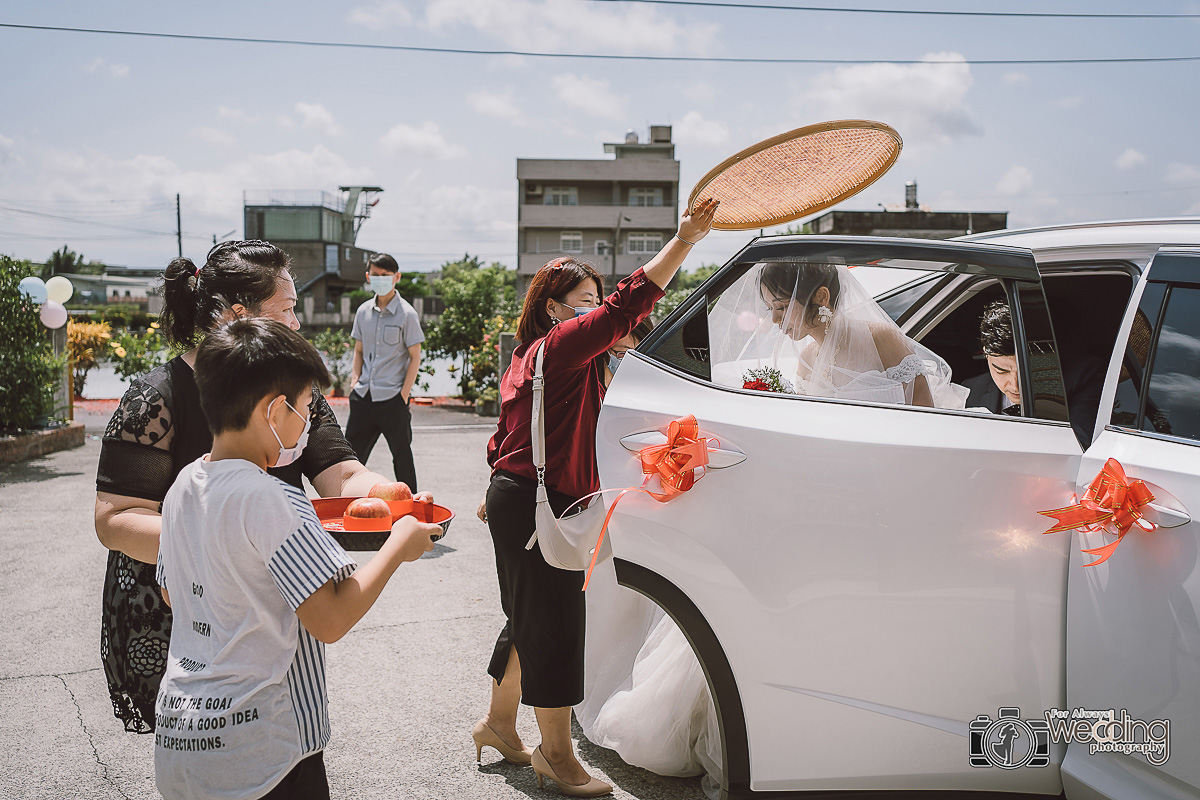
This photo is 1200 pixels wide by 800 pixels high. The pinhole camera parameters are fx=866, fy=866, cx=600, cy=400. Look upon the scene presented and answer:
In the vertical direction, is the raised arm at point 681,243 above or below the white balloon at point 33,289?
below

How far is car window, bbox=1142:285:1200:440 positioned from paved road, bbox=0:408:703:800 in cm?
185

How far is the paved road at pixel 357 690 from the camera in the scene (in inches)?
117

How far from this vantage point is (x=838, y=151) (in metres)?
2.57

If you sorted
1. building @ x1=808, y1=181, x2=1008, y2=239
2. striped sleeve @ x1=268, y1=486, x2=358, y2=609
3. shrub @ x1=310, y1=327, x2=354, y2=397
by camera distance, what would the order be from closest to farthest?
striped sleeve @ x1=268, y1=486, x2=358, y2=609
shrub @ x1=310, y1=327, x2=354, y2=397
building @ x1=808, y1=181, x2=1008, y2=239

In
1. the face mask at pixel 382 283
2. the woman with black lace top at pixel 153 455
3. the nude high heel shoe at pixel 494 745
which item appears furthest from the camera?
the face mask at pixel 382 283

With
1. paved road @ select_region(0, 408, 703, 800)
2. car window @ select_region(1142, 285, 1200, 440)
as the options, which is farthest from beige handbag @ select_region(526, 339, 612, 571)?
car window @ select_region(1142, 285, 1200, 440)

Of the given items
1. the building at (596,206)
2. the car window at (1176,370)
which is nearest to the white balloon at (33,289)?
the car window at (1176,370)

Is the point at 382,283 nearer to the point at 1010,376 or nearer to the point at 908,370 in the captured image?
the point at 908,370

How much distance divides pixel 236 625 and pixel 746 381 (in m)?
1.54

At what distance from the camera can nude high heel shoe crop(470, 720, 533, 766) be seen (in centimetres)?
313

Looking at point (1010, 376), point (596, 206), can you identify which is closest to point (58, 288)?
point (1010, 376)

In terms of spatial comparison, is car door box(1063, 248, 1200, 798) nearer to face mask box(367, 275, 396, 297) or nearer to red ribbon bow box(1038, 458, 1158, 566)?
red ribbon bow box(1038, 458, 1158, 566)

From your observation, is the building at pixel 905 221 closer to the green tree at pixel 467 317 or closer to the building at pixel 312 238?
the green tree at pixel 467 317

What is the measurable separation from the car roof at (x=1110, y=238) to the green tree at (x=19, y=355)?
985cm
